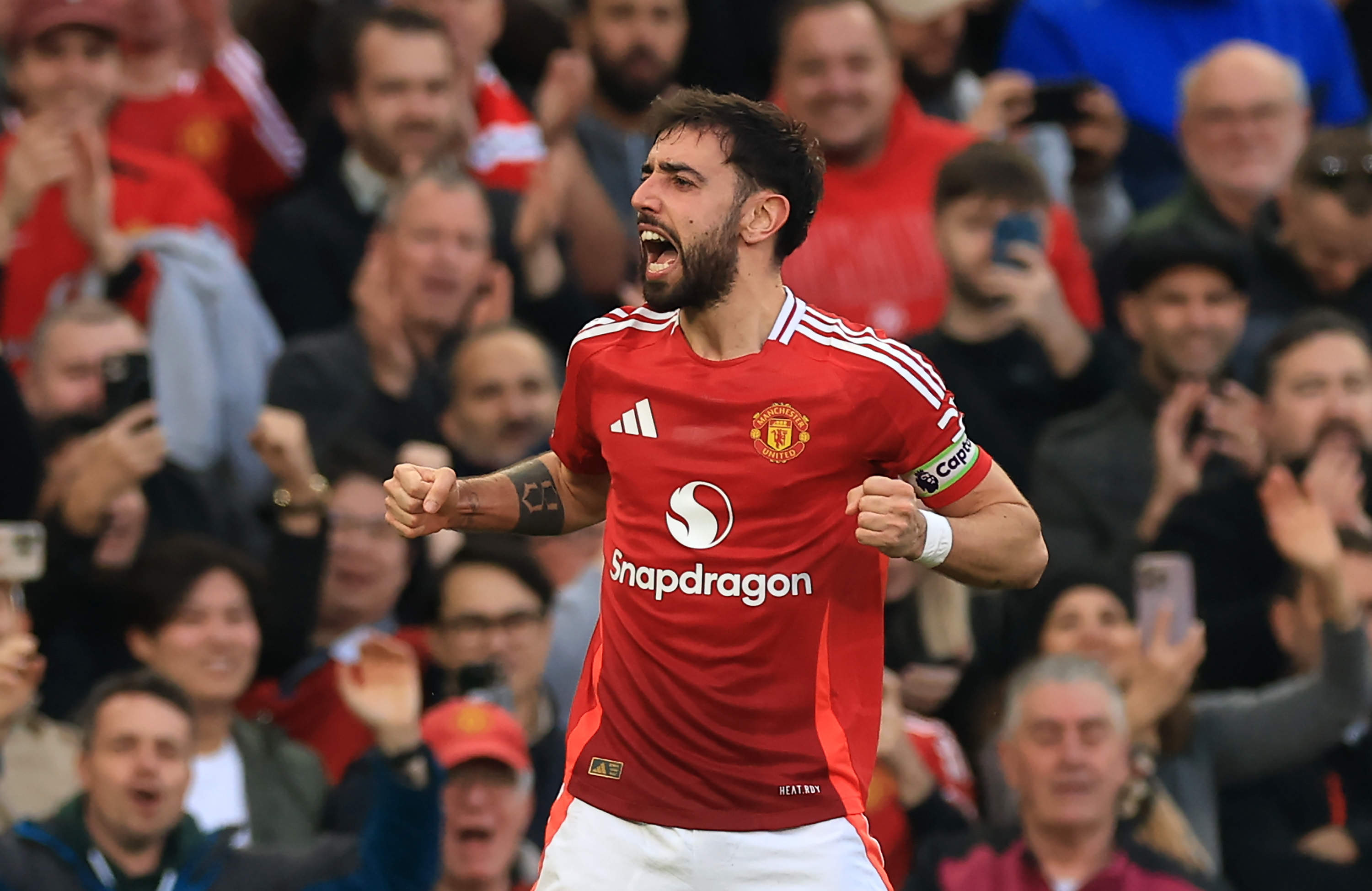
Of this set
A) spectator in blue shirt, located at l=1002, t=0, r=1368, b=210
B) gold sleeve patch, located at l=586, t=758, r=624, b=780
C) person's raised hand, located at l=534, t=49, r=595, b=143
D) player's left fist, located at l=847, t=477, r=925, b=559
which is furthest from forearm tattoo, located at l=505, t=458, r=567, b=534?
spectator in blue shirt, located at l=1002, t=0, r=1368, b=210

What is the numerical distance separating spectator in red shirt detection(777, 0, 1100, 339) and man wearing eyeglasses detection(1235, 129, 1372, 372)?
0.73 metres

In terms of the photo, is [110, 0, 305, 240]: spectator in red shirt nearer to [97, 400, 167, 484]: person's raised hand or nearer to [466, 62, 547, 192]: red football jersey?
[466, 62, 547, 192]: red football jersey

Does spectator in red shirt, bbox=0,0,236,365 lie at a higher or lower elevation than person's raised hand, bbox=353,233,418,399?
higher

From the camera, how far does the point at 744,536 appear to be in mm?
4668

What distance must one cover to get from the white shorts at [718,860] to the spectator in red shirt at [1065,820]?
6.93 feet

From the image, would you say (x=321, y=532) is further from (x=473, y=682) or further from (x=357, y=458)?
(x=473, y=682)

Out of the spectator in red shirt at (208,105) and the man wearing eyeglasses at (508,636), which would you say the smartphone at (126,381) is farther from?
the spectator in red shirt at (208,105)

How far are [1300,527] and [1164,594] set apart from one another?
502mm

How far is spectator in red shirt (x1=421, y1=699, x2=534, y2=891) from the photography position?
21.4 feet

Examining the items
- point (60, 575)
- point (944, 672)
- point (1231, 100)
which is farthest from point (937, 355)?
point (60, 575)

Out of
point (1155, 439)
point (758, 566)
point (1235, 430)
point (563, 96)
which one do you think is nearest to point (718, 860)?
point (758, 566)

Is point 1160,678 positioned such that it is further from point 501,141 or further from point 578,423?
point 501,141

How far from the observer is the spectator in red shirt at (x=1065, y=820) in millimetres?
6742

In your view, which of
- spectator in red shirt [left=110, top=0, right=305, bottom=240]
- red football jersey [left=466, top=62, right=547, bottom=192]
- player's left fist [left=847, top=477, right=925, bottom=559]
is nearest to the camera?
player's left fist [left=847, top=477, right=925, bottom=559]
